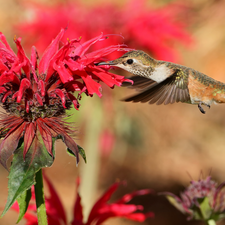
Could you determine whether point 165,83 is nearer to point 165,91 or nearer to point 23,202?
point 165,91

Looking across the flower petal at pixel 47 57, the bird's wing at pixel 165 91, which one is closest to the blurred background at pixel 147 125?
the bird's wing at pixel 165 91

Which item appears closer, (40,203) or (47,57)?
(40,203)

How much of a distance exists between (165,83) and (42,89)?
1.82ft

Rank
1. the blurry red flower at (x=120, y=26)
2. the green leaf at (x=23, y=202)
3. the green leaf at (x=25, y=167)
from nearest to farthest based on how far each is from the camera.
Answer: the green leaf at (x=25, y=167) < the green leaf at (x=23, y=202) < the blurry red flower at (x=120, y=26)

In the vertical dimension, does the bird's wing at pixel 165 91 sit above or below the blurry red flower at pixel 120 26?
below

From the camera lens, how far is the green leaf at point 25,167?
84 centimetres

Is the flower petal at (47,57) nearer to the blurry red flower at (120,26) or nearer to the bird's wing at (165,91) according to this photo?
the bird's wing at (165,91)

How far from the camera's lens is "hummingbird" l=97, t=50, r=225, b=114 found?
4.28 feet

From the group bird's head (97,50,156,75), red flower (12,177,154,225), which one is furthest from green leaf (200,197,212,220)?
bird's head (97,50,156,75)

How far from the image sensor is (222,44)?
172 inches

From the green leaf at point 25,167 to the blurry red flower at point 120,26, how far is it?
1500 millimetres

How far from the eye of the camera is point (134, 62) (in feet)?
4.21

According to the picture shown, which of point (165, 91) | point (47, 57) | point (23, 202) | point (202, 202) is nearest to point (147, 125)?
point (165, 91)

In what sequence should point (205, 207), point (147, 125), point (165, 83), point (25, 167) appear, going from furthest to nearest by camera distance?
point (147, 125), point (165, 83), point (205, 207), point (25, 167)
